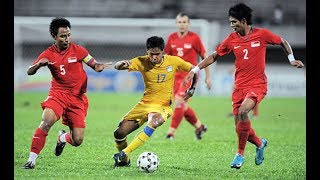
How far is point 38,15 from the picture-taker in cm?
3403

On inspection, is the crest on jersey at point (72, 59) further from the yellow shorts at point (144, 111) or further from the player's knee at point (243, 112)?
the player's knee at point (243, 112)

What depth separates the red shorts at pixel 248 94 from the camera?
8.82 metres

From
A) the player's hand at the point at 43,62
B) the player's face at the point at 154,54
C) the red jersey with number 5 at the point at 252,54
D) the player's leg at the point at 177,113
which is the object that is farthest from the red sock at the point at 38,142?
the player's leg at the point at 177,113

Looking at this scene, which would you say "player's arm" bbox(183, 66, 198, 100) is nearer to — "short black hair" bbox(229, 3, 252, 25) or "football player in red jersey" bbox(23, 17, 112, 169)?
"short black hair" bbox(229, 3, 252, 25)

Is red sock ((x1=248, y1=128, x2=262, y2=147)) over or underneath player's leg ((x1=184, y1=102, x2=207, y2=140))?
over

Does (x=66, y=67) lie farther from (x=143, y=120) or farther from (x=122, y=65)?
(x=143, y=120)

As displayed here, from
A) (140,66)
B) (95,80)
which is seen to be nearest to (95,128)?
(140,66)

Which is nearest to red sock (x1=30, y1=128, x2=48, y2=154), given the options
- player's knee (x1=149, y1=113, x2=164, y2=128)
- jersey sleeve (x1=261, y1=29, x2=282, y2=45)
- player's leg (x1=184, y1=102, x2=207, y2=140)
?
player's knee (x1=149, y1=113, x2=164, y2=128)

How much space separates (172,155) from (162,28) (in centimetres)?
1873

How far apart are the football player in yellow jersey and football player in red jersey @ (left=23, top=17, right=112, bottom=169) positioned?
58cm

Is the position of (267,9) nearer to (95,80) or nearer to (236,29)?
(95,80)

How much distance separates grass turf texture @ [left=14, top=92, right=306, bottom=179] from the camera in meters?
8.43

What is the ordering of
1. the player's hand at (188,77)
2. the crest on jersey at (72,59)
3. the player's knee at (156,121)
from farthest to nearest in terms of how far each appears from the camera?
1. the crest on jersey at (72,59)
2. the player's hand at (188,77)
3. the player's knee at (156,121)

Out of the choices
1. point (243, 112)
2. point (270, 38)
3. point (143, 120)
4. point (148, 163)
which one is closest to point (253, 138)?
point (243, 112)
